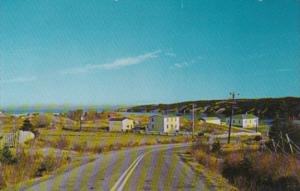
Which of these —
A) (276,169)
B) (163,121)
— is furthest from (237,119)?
(276,169)

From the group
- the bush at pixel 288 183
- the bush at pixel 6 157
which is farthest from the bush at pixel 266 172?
the bush at pixel 6 157

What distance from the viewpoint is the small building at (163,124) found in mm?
103500

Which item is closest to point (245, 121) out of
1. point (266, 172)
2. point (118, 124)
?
point (118, 124)

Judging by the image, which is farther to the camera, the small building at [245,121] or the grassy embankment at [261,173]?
the small building at [245,121]

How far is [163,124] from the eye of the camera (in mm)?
103500

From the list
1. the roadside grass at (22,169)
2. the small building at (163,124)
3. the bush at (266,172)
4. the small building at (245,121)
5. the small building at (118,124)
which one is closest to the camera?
the bush at (266,172)

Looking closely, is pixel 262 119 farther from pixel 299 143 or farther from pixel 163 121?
pixel 299 143

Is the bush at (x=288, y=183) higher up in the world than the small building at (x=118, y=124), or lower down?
lower down

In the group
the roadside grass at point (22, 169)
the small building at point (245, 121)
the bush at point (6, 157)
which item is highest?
the small building at point (245, 121)

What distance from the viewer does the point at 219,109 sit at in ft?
649

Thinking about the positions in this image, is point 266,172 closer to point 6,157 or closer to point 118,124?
point 6,157

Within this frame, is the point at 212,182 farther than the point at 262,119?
No

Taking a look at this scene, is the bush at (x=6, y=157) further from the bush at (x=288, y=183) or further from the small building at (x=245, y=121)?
the small building at (x=245, y=121)

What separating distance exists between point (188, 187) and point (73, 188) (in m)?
3.38
